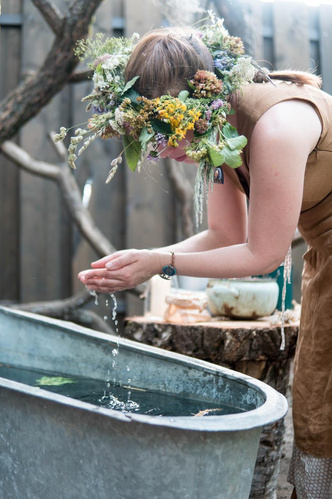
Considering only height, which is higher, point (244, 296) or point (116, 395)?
point (244, 296)

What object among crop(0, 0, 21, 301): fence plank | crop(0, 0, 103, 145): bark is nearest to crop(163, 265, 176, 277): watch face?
crop(0, 0, 103, 145): bark

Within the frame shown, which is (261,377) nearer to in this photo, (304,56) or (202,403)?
(202,403)

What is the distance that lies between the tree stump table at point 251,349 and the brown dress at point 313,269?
38 centimetres

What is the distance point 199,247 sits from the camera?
191cm

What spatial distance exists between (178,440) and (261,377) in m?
1.14

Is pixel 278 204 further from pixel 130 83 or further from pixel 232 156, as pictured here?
pixel 130 83

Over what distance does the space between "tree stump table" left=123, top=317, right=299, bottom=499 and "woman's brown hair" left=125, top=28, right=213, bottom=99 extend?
0.97 metres

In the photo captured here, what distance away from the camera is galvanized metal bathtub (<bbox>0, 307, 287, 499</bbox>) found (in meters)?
1.13

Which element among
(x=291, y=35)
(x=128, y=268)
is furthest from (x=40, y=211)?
(x=128, y=268)

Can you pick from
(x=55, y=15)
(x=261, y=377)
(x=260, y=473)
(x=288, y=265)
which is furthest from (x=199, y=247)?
(x=55, y=15)

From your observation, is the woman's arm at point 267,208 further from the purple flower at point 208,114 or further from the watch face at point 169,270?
the purple flower at point 208,114

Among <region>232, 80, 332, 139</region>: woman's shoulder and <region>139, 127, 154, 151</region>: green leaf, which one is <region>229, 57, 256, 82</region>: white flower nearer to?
<region>232, 80, 332, 139</region>: woman's shoulder

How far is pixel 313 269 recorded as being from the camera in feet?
5.77

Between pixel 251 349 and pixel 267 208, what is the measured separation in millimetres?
869
